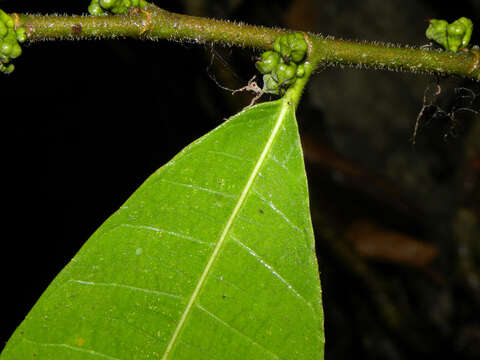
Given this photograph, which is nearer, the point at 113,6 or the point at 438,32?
the point at 113,6

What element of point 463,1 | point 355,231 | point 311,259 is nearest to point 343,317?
point 355,231

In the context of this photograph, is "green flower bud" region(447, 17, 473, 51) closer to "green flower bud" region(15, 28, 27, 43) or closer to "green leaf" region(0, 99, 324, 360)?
"green leaf" region(0, 99, 324, 360)

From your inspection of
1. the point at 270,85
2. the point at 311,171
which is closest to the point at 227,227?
the point at 270,85

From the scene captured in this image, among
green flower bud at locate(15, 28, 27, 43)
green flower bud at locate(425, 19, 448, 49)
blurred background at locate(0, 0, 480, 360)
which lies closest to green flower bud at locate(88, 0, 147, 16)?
green flower bud at locate(15, 28, 27, 43)

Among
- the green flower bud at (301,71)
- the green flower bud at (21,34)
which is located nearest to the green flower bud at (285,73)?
the green flower bud at (301,71)

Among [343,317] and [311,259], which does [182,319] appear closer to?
[311,259]

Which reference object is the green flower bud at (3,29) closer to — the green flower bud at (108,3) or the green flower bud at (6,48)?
the green flower bud at (6,48)

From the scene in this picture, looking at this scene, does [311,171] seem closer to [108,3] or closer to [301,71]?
[301,71]
